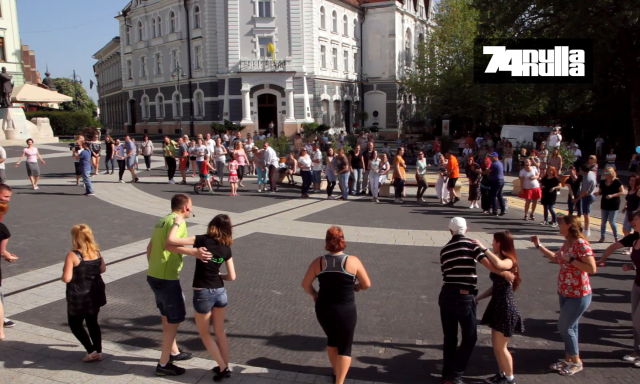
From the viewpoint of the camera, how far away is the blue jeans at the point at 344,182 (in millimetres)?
16422

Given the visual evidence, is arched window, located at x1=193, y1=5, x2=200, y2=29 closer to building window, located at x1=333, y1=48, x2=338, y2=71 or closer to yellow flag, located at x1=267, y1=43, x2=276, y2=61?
yellow flag, located at x1=267, y1=43, x2=276, y2=61

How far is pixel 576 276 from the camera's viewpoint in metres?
5.28

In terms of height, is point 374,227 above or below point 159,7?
below

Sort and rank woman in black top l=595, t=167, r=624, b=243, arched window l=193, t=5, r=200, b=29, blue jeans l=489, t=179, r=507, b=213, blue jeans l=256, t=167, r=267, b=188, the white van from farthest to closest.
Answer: arched window l=193, t=5, r=200, b=29 < the white van < blue jeans l=256, t=167, r=267, b=188 < blue jeans l=489, t=179, r=507, b=213 < woman in black top l=595, t=167, r=624, b=243

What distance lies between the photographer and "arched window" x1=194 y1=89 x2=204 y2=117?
45.7 metres

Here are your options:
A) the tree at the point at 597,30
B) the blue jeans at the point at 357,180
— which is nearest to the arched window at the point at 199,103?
the tree at the point at 597,30

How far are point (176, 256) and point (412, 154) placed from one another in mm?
24369

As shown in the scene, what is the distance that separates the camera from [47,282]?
8.18m

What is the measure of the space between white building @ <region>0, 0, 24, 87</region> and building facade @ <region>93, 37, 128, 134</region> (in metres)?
11.2

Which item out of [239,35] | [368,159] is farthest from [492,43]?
[239,35]

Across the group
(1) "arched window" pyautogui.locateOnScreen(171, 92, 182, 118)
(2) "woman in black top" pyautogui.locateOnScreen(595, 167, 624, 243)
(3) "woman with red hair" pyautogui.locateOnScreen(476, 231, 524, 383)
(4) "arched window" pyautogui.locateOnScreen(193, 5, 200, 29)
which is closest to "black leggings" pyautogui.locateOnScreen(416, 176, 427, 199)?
(2) "woman in black top" pyautogui.locateOnScreen(595, 167, 624, 243)

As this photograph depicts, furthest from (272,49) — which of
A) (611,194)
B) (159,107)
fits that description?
(611,194)

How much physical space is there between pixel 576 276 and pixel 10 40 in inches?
2118

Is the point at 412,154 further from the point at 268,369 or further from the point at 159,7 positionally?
the point at 159,7
